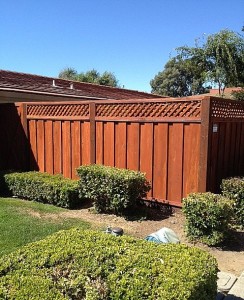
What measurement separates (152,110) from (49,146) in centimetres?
336

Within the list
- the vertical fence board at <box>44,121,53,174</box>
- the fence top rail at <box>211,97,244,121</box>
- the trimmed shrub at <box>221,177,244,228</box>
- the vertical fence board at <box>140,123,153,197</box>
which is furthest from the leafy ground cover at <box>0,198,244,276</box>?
the fence top rail at <box>211,97,244,121</box>

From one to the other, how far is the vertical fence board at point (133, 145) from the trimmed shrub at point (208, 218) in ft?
6.75

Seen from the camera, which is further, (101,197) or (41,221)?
(101,197)

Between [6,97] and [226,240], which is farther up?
[6,97]

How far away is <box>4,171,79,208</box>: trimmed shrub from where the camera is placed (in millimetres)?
7145

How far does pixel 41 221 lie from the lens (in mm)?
5996

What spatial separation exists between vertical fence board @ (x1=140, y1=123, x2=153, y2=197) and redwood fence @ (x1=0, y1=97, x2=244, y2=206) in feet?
0.07

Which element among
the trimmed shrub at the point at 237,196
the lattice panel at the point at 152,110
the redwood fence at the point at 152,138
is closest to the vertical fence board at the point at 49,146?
the redwood fence at the point at 152,138

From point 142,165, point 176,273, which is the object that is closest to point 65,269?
point 176,273

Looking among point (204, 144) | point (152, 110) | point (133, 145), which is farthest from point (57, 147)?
point (204, 144)

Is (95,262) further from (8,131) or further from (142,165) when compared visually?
(8,131)

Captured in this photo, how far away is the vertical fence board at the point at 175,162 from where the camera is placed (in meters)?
6.42

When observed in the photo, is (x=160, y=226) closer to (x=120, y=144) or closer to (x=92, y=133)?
(x=120, y=144)

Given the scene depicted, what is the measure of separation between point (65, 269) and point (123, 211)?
4.10 meters
